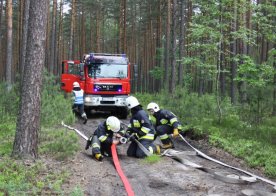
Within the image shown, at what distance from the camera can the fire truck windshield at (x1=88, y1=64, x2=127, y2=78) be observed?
54.8 ft

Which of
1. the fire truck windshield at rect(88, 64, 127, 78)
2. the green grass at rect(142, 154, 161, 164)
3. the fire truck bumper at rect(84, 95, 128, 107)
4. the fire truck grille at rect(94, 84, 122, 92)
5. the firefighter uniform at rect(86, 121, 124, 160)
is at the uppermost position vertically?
the fire truck windshield at rect(88, 64, 127, 78)

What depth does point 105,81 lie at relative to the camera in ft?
54.5

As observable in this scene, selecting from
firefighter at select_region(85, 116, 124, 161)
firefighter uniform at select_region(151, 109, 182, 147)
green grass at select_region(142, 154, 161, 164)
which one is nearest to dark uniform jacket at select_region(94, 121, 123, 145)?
firefighter at select_region(85, 116, 124, 161)

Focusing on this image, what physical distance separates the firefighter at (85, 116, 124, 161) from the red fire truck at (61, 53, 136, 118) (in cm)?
717

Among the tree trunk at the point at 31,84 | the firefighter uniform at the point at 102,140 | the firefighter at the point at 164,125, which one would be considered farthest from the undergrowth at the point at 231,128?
the tree trunk at the point at 31,84

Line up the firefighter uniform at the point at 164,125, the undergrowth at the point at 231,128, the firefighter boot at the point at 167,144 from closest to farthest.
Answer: the undergrowth at the point at 231,128 → the firefighter uniform at the point at 164,125 → the firefighter boot at the point at 167,144

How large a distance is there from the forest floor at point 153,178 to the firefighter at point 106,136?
0.28 meters

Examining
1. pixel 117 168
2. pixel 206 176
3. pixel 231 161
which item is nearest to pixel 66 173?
pixel 117 168

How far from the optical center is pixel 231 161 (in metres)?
9.76

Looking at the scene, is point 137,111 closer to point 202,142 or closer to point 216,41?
point 202,142

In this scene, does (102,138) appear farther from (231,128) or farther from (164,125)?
(231,128)

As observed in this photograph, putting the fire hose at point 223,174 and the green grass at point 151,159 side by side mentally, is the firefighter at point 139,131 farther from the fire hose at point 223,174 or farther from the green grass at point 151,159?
the fire hose at point 223,174

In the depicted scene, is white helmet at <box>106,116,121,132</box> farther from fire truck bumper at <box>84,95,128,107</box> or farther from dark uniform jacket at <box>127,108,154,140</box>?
fire truck bumper at <box>84,95,128,107</box>

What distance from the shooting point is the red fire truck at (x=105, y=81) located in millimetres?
16500
